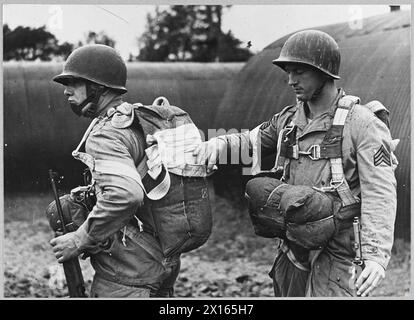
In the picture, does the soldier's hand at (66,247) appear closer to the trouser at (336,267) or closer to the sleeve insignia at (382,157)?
the trouser at (336,267)

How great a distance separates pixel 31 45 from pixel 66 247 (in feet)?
6.73

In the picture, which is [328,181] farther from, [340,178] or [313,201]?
[313,201]

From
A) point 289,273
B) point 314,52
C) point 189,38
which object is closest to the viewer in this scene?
point 314,52

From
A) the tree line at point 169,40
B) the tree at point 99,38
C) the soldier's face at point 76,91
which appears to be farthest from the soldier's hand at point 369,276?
the tree at point 99,38

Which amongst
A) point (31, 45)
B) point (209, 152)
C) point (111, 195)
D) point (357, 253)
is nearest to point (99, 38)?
point (31, 45)

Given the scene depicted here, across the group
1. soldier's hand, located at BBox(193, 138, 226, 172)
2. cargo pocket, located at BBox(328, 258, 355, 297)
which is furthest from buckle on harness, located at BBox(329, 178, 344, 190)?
soldier's hand, located at BBox(193, 138, 226, 172)

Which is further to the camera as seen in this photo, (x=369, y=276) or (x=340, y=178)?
(x=340, y=178)

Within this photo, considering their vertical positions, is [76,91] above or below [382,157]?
above

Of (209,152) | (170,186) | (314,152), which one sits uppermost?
(314,152)

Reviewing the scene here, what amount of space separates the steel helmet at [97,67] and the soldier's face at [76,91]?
5cm

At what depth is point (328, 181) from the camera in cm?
463

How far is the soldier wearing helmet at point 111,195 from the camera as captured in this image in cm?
464
